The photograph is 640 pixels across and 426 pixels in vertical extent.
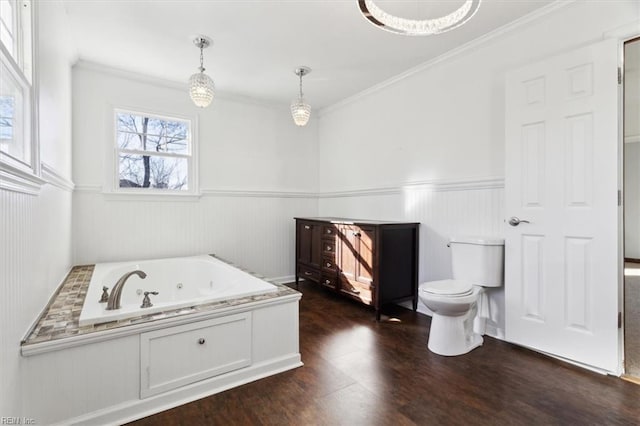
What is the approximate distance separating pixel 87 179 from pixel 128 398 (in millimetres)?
2308

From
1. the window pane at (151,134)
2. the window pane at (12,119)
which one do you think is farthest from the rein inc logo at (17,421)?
the window pane at (151,134)

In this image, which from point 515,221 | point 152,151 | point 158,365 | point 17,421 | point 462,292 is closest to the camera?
point 17,421

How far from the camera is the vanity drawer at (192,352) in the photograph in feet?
5.28

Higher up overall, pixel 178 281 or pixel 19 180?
pixel 19 180

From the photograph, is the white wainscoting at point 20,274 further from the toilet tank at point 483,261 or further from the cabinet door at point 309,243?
the toilet tank at point 483,261

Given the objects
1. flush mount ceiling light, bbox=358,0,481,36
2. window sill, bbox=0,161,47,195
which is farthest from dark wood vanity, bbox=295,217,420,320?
window sill, bbox=0,161,47,195

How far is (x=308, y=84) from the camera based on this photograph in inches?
137

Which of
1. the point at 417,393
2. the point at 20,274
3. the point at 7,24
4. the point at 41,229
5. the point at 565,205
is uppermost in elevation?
the point at 7,24

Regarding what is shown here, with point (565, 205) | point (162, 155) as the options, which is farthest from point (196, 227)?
point (565, 205)

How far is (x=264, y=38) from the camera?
8.32 ft

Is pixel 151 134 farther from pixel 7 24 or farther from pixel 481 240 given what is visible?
pixel 481 240

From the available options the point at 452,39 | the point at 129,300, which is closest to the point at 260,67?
the point at 452,39

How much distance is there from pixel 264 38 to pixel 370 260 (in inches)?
80.8

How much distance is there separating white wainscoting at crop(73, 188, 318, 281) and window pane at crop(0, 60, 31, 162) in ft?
6.29
